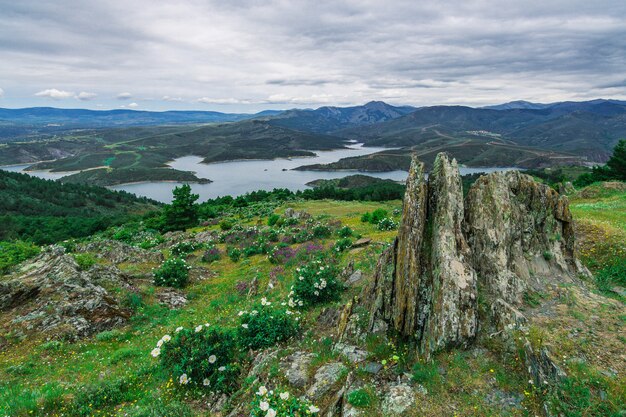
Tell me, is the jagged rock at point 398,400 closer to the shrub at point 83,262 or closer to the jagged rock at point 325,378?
the jagged rock at point 325,378

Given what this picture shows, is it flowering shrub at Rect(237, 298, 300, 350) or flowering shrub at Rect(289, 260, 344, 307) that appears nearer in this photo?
flowering shrub at Rect(237, 298, 300, 350)

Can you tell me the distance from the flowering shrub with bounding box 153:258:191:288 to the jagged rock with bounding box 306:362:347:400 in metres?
14.8

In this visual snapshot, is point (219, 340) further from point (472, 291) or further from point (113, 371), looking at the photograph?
point (472, 291)

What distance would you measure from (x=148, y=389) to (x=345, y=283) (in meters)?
8.89

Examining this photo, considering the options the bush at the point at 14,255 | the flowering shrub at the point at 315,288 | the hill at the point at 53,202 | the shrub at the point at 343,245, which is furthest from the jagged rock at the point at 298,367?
the hill at the point at 53,202

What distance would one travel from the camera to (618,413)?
21.8ft

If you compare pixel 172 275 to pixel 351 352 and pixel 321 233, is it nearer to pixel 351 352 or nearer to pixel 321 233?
pixel 321 233

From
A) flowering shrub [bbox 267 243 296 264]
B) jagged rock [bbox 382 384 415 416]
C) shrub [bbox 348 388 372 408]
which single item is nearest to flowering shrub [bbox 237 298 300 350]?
shrub [bbox 348 388 372 408]

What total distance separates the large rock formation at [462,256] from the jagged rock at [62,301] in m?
12.4

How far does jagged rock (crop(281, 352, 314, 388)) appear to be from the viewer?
914cm

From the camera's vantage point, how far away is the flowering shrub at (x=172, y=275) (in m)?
21.2

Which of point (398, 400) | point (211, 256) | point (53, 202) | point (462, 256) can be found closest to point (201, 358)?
point (398, 400)

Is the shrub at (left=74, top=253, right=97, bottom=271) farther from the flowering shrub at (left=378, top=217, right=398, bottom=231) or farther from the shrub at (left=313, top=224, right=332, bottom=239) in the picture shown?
the flowering shrub at (left=378, top=217, right=398, bottom=231)

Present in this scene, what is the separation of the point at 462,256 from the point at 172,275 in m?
17.7
